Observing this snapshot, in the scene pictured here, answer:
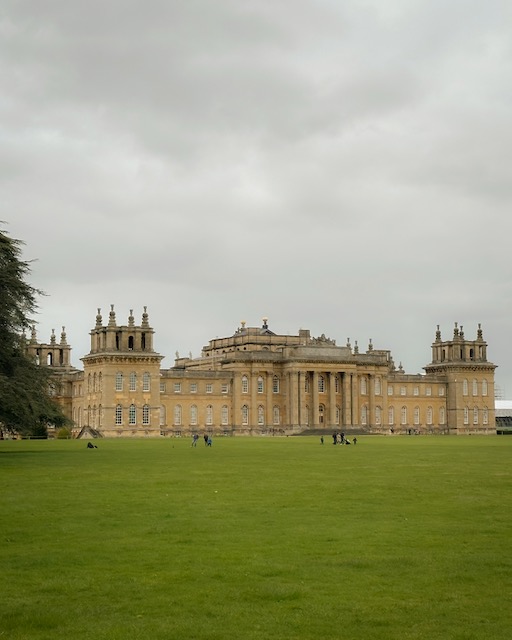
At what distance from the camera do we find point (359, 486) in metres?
33.2

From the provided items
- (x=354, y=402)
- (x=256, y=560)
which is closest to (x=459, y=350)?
(x=354, y=402)

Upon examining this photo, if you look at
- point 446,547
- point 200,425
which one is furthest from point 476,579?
point 200,425

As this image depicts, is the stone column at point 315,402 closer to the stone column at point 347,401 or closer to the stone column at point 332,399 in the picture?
the stone column at point 332,399

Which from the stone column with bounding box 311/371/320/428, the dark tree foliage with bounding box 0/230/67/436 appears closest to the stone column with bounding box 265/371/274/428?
the stone column with bounding box 311/371/320/428

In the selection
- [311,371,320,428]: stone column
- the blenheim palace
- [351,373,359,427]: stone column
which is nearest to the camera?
the blenheim palace

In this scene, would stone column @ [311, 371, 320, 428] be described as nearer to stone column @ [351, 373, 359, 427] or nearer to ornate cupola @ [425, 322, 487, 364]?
stone column @ [351, 373, 359, 427]

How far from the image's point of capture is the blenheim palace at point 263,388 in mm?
118500

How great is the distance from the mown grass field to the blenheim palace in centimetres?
8033

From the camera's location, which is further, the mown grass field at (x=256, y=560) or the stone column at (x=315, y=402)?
the stone column at (x=315, y=402)

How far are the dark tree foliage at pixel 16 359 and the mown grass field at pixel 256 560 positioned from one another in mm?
15433

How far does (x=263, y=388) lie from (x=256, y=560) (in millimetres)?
111932

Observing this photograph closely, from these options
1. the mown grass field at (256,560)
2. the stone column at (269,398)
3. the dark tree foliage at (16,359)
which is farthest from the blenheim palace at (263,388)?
the mown grass field at (256,560)

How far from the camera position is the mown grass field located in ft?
48.7

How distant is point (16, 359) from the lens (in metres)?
53.3
